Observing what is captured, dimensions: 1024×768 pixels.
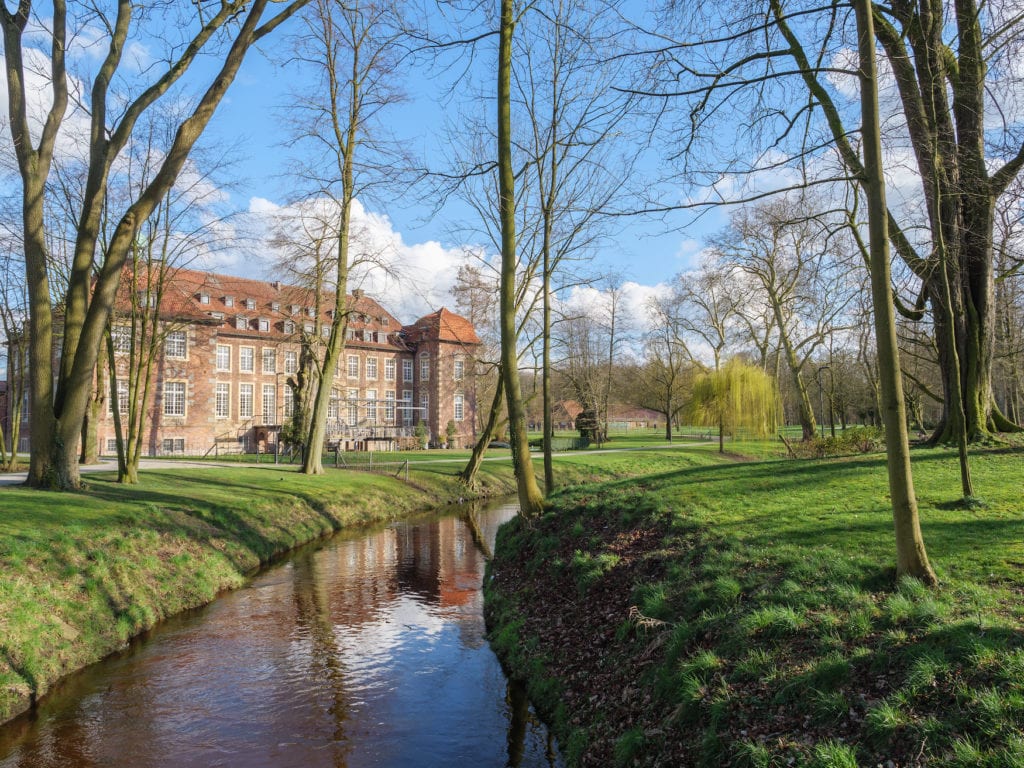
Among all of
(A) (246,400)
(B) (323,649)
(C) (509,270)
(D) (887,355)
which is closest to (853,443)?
(C) (509,270)

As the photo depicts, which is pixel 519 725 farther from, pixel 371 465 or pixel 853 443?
pixel 371 465

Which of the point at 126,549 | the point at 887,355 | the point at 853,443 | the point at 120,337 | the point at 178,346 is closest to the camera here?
the point at 887,355

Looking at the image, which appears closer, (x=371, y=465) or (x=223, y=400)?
(x=371, y=465)

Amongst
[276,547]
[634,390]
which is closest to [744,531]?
[276,547]

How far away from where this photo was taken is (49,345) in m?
13.4

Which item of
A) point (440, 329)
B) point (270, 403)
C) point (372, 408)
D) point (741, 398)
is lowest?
point (741, 398)

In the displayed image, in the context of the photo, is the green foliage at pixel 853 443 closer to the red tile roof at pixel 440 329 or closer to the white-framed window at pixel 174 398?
the white-framed window at pixel 174 398

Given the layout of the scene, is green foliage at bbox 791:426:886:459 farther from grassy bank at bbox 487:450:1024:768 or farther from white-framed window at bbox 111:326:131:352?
white-framed window at bbox 111:326:131:352

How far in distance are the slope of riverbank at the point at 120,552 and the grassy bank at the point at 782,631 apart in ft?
17.1

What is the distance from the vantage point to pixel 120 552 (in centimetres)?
1045

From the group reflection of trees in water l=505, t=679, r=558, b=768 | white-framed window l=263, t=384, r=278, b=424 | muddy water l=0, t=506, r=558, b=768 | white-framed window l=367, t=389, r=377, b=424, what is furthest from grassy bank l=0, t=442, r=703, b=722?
white-framed window l=367, t=389, r=377, b=424

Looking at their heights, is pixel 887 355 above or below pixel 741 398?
below

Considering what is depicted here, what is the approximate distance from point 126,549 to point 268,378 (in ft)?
131

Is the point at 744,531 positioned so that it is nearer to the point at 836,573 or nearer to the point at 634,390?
the point at 836,573
